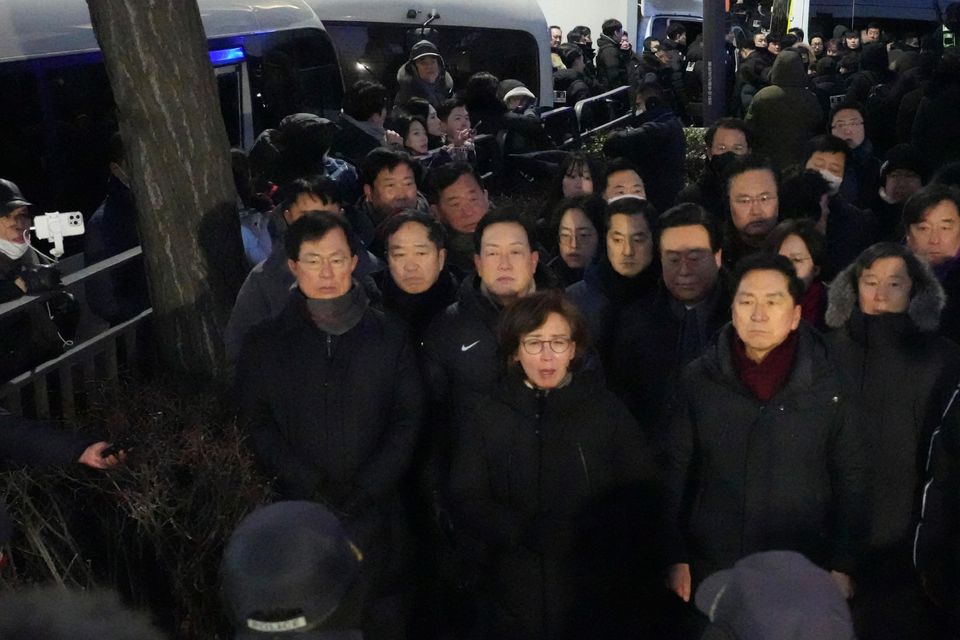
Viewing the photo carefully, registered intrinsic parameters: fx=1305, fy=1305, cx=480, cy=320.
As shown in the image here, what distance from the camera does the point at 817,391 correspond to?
3.88 m

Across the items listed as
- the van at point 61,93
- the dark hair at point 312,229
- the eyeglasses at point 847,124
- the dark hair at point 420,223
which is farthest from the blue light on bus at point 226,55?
the dark hair at point 312,229

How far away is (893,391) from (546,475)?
133 cm

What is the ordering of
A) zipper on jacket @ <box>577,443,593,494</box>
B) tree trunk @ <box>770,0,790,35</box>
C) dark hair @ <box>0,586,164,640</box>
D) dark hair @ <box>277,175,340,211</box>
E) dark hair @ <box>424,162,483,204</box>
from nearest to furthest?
dark hair @ <box>0,586,164,640</box>
zipper on jacket @ <box>577,443,593,494</box>
dark hair @ <box>277,175,340,211</box>
dark hair @ <box>424,162,483,204</box>
tree trunk @ <box>770,0,790,35</box>

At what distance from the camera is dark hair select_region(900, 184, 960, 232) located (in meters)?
5.23

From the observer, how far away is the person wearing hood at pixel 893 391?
14.4 ft

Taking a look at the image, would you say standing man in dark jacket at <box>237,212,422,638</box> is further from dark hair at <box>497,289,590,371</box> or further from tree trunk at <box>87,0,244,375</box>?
tree trunk at <box>87,0,244,375</box>

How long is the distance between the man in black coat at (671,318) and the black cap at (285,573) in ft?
8.30

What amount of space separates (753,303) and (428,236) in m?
1.44

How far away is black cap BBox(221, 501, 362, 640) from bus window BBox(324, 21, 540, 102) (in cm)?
1228

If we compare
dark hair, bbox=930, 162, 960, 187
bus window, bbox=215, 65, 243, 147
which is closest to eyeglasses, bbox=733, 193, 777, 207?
dark hair, bbox=930, 162, 960, 187

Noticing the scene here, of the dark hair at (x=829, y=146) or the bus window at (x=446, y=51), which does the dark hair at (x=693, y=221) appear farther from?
the bus window at (x=446, y=51)

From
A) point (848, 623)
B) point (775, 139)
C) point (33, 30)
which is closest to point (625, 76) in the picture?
point (775, 139)

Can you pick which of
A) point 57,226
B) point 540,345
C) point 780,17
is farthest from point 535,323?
point 780,17

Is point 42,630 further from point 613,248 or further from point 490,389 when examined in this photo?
point 613,248
